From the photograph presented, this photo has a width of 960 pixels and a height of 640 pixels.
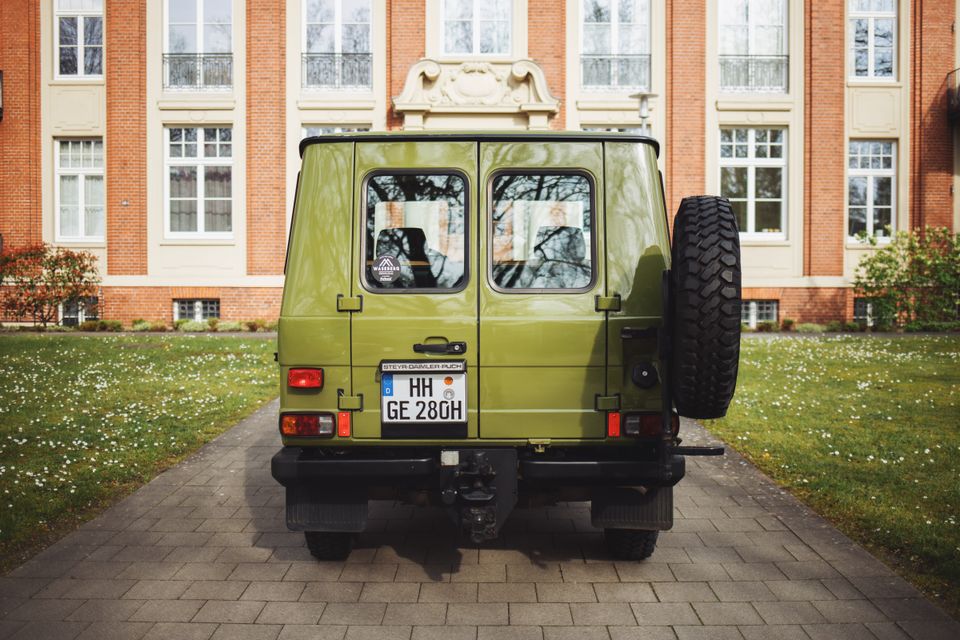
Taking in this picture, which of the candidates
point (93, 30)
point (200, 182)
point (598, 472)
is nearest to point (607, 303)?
point (598, 472)

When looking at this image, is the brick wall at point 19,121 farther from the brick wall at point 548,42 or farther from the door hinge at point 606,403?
the door hinge at point 606,403

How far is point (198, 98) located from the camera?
20594 millimetres

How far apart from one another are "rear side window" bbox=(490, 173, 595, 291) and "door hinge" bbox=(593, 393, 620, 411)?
24.0 inches

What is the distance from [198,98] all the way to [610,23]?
11.4 metres

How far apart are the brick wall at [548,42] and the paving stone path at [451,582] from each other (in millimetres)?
16749

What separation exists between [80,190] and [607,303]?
21307 millimetres

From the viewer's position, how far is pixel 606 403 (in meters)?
3.88

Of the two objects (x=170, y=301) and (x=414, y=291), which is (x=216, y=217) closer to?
(x=170, y=301)

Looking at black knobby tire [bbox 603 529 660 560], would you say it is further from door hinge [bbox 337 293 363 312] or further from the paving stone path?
door hinge [bbox 337 293 363 312]

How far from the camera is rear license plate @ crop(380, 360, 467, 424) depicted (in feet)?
12.8

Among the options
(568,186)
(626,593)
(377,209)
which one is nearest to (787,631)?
(626,593)

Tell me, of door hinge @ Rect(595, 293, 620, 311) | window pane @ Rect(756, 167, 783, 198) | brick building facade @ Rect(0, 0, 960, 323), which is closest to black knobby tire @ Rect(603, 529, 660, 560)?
door hinge @ Rect(595, 293, 620, 311)

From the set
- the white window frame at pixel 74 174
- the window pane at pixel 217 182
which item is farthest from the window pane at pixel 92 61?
the window pane at pixel 217 182

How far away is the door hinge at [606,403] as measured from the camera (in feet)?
12.7
